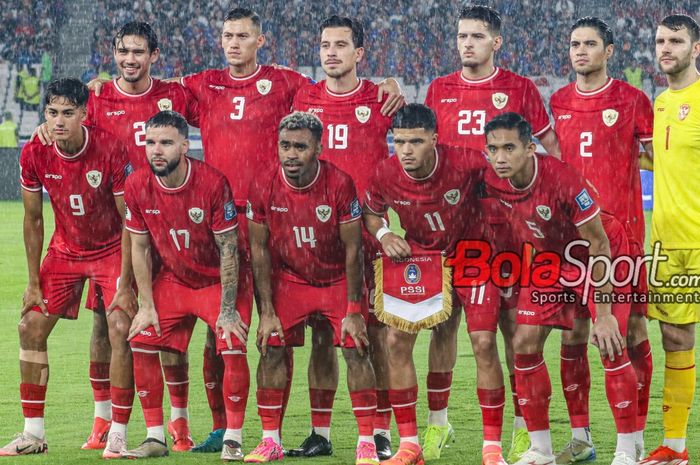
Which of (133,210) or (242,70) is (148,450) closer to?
(133,210)

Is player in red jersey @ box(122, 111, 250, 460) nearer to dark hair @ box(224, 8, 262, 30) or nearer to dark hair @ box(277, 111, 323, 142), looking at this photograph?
dark hair @ box(277, 111, 323, 142)

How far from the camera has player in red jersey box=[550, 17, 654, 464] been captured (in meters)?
5.76

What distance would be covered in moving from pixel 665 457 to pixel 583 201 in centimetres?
124

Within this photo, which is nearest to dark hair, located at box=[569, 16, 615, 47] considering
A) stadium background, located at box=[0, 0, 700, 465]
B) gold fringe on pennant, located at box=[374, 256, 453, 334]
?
gold fringe on pennant, located at box=[374, 256, 453, 334]

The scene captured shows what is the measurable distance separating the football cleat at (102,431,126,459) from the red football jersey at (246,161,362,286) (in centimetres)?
106

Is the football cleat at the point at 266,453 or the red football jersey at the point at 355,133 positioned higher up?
the red football jersey at the point at 355,133

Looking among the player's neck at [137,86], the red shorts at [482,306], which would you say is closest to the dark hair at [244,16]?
the player's neck at [137,86]

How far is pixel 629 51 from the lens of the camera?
87.6ft

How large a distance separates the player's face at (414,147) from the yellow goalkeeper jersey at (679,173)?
108 cm

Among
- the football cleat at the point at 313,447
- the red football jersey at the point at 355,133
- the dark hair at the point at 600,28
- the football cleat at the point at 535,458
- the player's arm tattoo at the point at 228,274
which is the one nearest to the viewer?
the football cleat at the point at 535,458

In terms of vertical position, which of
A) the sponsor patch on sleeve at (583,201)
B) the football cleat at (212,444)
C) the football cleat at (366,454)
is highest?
the sponsor patch on sleeve at (583,201)

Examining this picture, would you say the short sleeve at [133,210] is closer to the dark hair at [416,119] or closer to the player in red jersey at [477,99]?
the dark hair at [416,119]

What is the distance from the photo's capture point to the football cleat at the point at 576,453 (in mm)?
5699

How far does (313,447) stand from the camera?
587 cm
